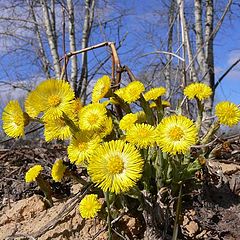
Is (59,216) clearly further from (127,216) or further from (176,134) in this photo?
(176,134)

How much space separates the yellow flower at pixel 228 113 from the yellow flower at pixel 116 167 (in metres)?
0.25

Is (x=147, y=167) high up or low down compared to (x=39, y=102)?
down

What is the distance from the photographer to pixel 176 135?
2.76 feet

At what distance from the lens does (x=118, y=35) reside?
289 centimetres

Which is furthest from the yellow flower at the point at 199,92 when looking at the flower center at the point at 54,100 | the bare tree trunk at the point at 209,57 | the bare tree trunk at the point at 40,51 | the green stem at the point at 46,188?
the bare tree trunk at the point at 40,51

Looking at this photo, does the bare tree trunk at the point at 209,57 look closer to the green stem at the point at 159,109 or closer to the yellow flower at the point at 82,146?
the green stem at the point at 159,109

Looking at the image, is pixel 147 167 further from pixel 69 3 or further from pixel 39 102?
pixel 69 3

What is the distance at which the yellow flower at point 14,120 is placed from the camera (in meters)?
0.93

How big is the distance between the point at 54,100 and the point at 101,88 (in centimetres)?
19

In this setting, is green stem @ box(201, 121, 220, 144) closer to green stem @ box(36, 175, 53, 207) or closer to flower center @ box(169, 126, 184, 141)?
flower center @ box(169, 126, 184, 141)

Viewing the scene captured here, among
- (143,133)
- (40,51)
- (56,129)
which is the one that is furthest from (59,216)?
(40,51)

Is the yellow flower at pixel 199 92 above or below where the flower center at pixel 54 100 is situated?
below

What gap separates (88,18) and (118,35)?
489 cm

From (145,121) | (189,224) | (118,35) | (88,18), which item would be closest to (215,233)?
(189,224)
